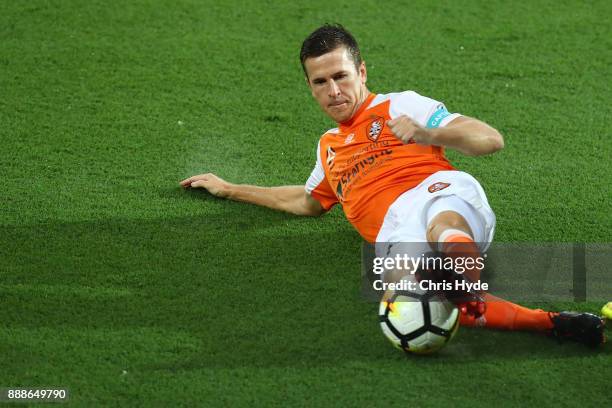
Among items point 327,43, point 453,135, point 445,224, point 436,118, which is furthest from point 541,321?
point 327,43

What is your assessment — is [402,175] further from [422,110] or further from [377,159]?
[422,110]

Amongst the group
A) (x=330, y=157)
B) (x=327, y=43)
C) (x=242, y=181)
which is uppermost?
(x=327, y=43)

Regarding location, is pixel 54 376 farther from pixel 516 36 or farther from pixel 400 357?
pixel 516 36

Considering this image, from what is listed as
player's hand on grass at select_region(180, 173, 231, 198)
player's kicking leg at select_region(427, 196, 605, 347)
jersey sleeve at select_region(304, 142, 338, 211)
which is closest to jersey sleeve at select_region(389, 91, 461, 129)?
player's kicking leg at select_region(427, 196, 605, 347)

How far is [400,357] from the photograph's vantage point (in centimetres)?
354

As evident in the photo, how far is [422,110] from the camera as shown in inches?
158

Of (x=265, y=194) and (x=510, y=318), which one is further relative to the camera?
(x=265, y=194)

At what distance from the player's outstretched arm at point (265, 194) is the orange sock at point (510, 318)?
1152 mm

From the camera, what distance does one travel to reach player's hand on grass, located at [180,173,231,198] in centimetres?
477

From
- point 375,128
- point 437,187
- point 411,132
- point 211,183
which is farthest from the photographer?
point 211,183

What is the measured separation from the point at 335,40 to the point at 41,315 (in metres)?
1.73

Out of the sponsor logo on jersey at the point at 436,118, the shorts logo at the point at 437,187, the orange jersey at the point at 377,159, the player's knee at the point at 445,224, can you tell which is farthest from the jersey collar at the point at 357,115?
the player's knee at the point at 445,224

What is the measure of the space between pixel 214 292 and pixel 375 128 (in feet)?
3.28

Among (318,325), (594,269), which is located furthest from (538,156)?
(318,325)
